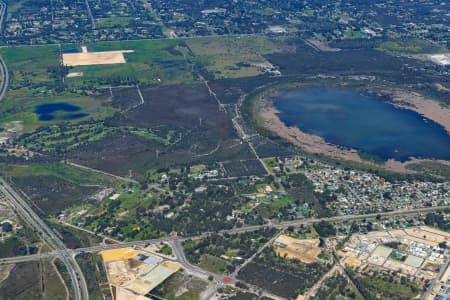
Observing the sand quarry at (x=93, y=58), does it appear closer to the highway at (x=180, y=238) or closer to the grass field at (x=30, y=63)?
the grass field at (x=30, y=63)

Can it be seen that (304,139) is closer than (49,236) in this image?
No

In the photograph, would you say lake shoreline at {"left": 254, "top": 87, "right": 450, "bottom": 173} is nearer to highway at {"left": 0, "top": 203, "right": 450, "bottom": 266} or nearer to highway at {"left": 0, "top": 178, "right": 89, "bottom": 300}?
highway at {"left": 0, "top": 203, "right": 450, "bottom": 266}

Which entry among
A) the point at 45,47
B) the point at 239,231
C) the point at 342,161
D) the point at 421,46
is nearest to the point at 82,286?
the point at 239,231

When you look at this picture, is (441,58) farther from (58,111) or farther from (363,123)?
(58,111)

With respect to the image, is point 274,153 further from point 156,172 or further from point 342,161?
point 156,172

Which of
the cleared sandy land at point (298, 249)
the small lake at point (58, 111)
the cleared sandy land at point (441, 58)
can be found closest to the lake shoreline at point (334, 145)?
the cleared sandy land at point (298, 249)

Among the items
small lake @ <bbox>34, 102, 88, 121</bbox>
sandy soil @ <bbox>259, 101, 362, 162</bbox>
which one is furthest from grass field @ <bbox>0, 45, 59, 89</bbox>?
sandy soil @ <bbox>259, 101, 362, 162</bbox>

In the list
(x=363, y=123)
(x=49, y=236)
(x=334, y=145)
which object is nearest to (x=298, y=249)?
(x=49, y=236)
